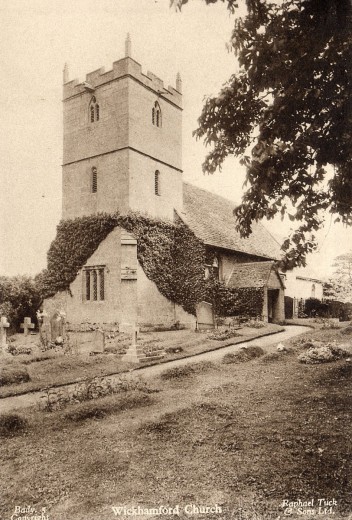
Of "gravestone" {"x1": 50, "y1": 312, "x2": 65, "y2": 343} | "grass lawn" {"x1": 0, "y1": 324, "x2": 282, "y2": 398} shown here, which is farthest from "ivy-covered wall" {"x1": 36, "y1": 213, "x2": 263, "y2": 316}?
"gravestone" {"x1": 50, "y1": 312, "x2": 65, "y2": 343}

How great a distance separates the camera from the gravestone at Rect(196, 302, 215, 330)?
21.0 meters

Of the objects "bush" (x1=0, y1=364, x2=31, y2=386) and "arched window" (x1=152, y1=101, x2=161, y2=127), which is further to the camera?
"arched window" (x1=152, y1=101, x2=161, y2=127)

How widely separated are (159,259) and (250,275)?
6826mm

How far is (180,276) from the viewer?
23.8m

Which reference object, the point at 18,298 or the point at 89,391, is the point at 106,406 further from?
the point at 18,298

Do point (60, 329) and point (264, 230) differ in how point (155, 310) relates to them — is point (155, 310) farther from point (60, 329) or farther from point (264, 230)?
point (264, 230)

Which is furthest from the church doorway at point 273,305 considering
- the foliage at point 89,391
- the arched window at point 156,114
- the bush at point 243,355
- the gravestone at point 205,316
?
the foliage at point 89,391

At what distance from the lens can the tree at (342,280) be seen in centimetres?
1073

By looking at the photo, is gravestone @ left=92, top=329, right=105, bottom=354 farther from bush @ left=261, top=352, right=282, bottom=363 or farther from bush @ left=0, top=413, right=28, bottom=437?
bush @ left=0, top=413, right=28, bottom=437

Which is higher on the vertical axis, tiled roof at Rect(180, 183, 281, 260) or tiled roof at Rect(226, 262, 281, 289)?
tiled roof at Rect(180, 183, 281, 260)

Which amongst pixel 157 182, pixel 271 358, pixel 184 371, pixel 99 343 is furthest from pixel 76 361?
pixel 157 182

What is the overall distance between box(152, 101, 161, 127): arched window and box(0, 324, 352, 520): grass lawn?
18810 millimetres

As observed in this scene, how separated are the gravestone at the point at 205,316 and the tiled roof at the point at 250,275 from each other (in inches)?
206

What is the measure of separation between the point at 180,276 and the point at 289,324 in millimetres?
7632
